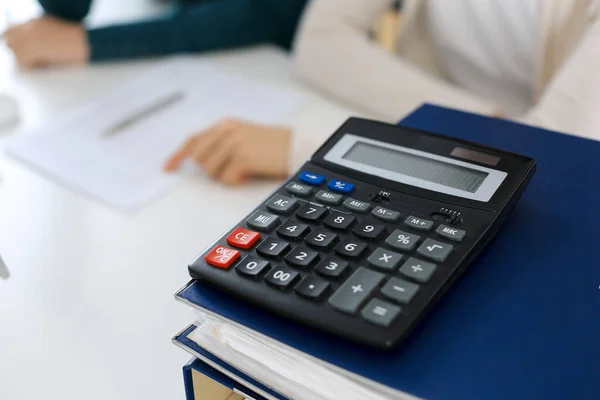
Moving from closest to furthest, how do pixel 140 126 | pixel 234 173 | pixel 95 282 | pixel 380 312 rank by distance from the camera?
pixel 380 312 → pixel 95 282 → pixel 234 173 → pixel 140 126

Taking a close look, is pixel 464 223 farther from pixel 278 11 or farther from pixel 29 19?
pixel 29 19

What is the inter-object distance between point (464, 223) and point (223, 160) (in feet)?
1.16

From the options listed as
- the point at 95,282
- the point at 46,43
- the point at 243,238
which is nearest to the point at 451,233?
the point at 243,238

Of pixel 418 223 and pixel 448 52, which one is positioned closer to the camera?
pixel 418 223

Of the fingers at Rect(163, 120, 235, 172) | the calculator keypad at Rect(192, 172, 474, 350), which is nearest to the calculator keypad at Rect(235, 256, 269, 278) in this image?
the calculator keypad at Rect(192, 172, 474, 350)

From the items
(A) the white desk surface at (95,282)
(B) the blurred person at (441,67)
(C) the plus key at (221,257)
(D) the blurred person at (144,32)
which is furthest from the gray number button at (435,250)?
(D) the blurred person at (144,32)

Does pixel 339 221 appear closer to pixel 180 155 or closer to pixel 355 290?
pixel 355 290

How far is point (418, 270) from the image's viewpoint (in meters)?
0.35

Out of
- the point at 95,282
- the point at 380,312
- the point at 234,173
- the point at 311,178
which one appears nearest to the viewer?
the point at 380,312

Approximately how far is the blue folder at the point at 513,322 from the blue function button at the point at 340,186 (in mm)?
94

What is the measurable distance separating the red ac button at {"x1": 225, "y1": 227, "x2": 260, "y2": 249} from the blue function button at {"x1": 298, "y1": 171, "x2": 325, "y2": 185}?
0.06m

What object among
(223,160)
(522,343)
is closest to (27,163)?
(223,160)

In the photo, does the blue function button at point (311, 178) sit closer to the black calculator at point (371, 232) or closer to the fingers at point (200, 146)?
the black calculator at point (371, 232)

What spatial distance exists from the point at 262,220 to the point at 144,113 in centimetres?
44
